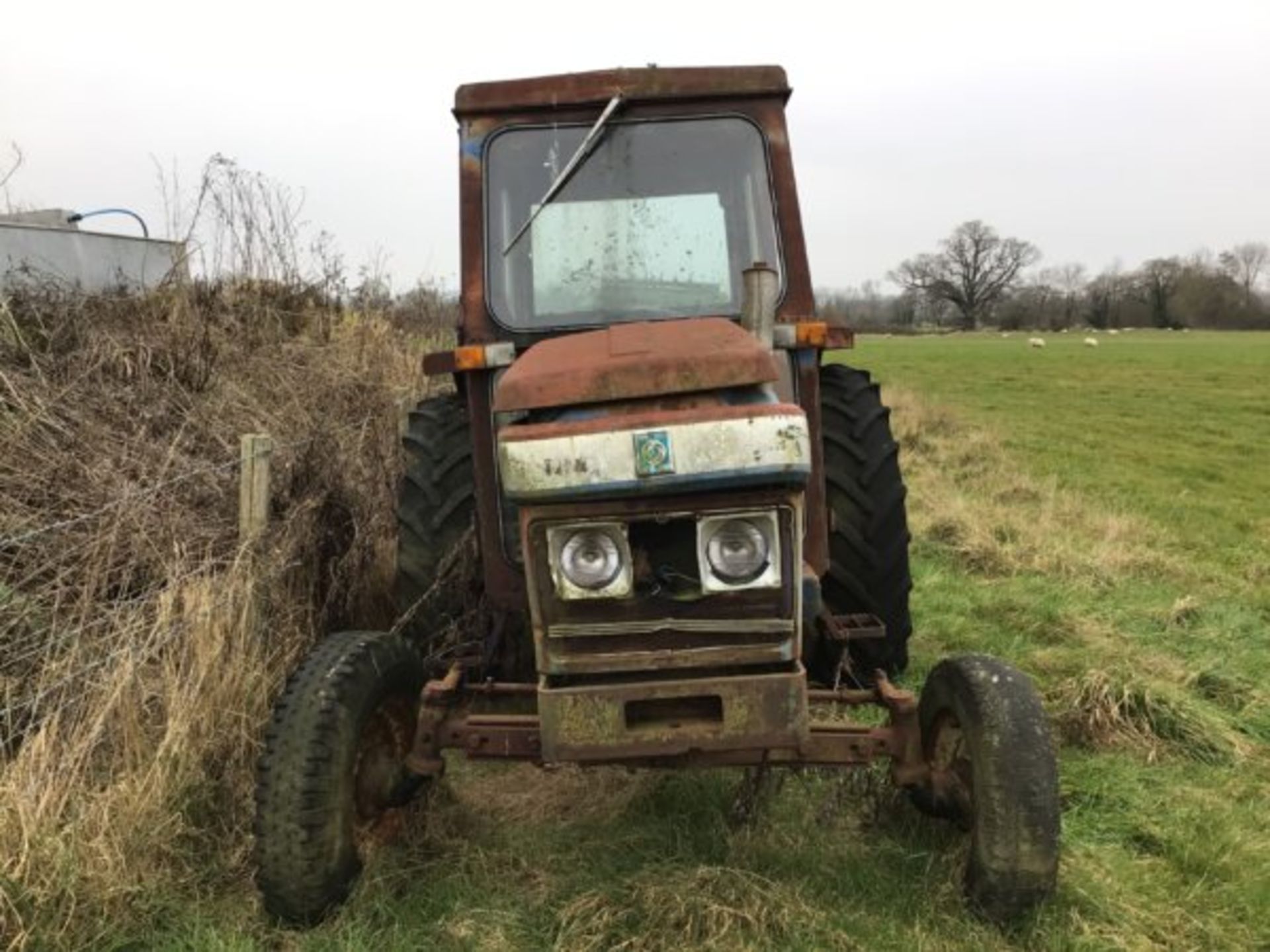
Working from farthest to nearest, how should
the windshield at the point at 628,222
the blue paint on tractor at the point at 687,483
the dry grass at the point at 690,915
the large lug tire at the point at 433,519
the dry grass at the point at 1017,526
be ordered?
the dry grass at the point at 1017,526 → the large lug tire at the point at 433,519 → the windshield at the point at 628,222 → the dry grass at the point at 690,915 → the blue paint on tractor at the point at 687,483

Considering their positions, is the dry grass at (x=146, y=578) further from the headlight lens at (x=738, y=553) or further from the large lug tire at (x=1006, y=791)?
the large lug tire at (x=1006, y=791)

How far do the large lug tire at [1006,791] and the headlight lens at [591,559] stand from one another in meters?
1.01

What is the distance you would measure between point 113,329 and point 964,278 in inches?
3941

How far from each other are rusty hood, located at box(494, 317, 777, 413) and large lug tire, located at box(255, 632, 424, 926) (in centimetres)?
85

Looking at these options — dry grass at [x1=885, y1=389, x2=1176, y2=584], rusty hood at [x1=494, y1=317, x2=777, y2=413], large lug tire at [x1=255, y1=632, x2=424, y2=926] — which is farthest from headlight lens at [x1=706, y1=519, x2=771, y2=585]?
dry grass at [x1=885, y1=389, x2=1176, y2=584]

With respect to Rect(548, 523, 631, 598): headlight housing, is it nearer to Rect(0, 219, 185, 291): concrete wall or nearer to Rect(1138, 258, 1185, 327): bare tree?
Rect(0, 219, 185, 291): concrete wall

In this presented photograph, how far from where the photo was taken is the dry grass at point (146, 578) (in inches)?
113

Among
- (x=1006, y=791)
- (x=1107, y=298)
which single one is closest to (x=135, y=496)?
(x=1006, y=791)

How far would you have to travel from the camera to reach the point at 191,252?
21.4 ft

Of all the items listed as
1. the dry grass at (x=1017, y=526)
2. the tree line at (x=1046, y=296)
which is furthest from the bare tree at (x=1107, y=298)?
the dry grass at (x=1017, y=526)

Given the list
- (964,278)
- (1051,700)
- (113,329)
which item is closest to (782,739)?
(1051,700)

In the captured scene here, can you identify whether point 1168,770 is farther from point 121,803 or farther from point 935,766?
point 121,803

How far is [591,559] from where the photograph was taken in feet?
8.32

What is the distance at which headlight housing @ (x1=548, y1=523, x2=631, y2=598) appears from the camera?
2521 mm
